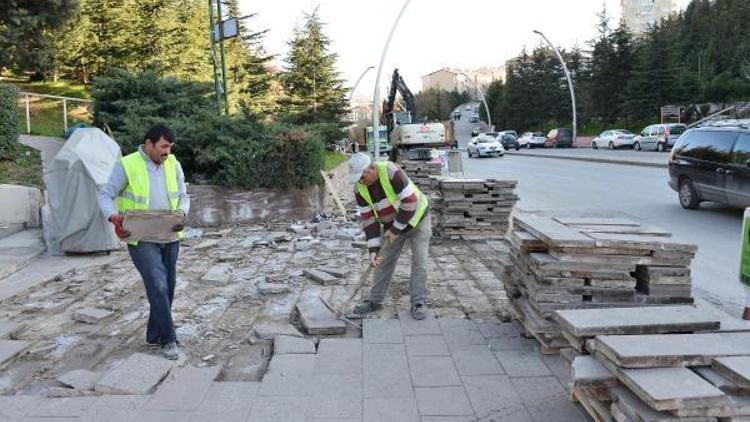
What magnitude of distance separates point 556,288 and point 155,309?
306 centimetres

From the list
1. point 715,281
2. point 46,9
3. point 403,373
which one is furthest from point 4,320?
point 46,9

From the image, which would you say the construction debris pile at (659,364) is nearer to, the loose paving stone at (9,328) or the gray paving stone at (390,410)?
the gray paving stone at (390,410)

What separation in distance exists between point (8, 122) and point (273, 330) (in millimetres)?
10498

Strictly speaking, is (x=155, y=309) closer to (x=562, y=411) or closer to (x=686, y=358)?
(x=562, y=411)

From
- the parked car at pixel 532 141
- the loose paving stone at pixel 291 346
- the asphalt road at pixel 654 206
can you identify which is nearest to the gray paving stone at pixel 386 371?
the loose paving stone at pixel 291 346

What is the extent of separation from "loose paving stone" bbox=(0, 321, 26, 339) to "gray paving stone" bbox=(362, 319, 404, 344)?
308 centimetres

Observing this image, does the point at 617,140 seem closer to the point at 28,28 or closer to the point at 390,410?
the point at 28,28

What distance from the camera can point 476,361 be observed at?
4.87 meters

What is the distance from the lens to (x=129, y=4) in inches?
1093

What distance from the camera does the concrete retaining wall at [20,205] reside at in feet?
35.5

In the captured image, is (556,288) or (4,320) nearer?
(556,288)

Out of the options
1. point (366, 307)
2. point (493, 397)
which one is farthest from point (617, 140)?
point (493, 397)

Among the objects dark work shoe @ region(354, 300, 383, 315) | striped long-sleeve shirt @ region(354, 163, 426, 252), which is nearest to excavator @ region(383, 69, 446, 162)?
dark work shoe @ region(354, 300, 383, 315)

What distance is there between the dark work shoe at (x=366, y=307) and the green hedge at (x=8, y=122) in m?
10.2
